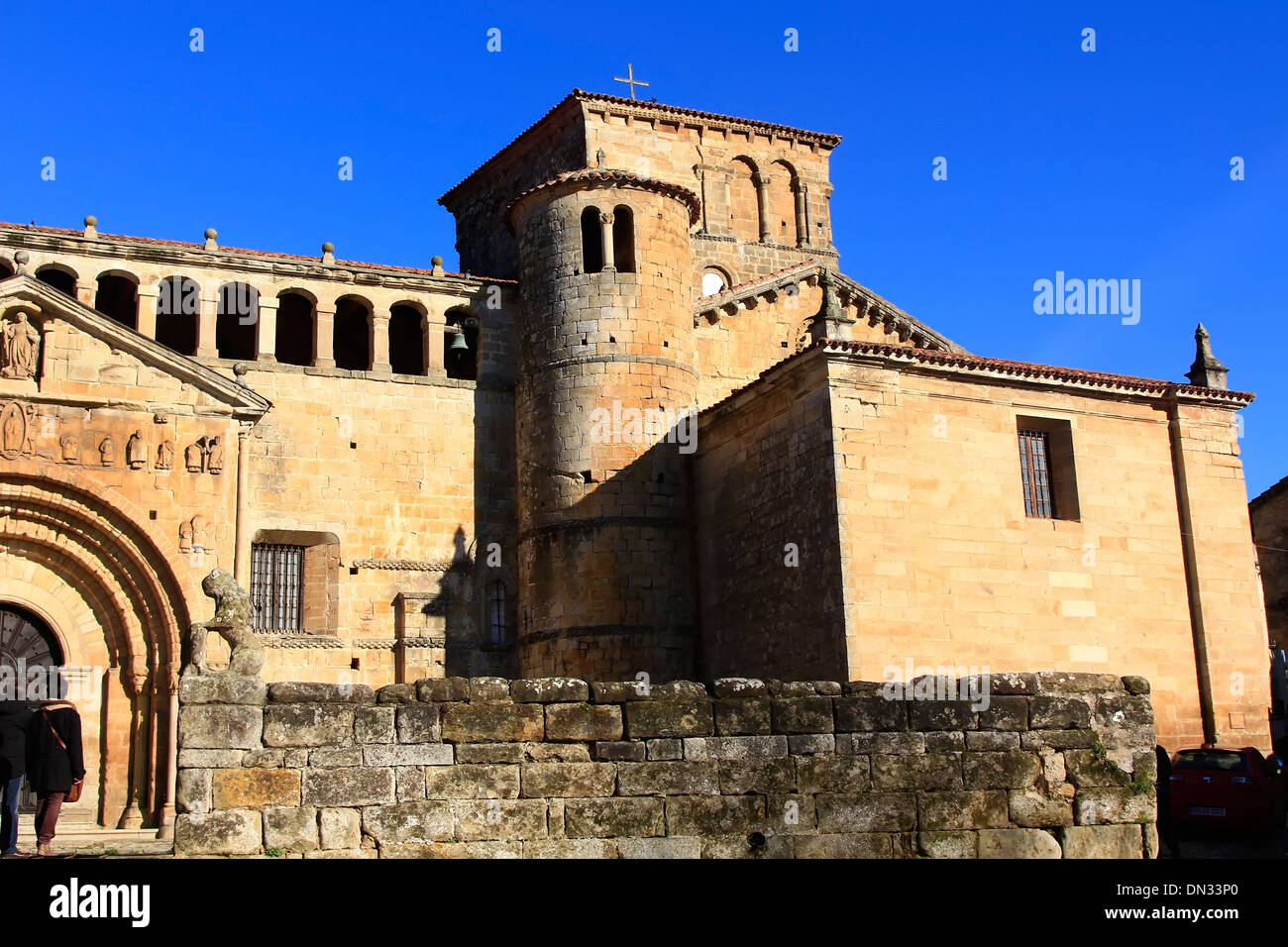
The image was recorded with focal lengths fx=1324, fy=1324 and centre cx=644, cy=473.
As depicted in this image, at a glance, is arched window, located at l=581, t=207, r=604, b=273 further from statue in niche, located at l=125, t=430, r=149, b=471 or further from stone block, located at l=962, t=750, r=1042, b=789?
stone block, located at l=962, t=750, r=1042, b=789

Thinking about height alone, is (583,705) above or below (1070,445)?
below

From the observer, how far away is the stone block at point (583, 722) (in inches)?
384

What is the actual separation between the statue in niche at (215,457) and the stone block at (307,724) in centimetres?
1123

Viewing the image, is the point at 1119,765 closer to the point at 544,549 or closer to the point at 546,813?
the point at 546,813

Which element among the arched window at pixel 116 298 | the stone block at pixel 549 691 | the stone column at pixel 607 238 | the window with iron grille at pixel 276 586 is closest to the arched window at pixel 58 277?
the arched window at pixel 116 298

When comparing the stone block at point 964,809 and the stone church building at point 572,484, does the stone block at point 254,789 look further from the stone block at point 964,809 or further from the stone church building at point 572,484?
the stone church building at point 572,484

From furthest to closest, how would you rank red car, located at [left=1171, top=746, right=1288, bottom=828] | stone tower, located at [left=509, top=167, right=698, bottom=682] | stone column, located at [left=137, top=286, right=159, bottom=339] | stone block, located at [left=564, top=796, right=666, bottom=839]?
stone tower, located at [left=509, top=167, right=698, bottom=682], stone column, located at [left=137, top=286, right=159, bottom=339], red car, located at [left=1171, top=746, right=1288, bottom=828], stone block, located at [left=564, top=796, right=666, bottom=839]

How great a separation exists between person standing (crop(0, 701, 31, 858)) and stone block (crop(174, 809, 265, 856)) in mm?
2876

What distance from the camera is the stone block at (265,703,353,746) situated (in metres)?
9.33

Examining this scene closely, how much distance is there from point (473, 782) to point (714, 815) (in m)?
1.82

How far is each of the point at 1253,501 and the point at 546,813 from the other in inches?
1091

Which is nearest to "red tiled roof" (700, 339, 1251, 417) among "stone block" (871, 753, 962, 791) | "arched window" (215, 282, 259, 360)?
"arched window" (215, 282, 259, 360)

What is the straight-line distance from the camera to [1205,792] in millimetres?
18406
